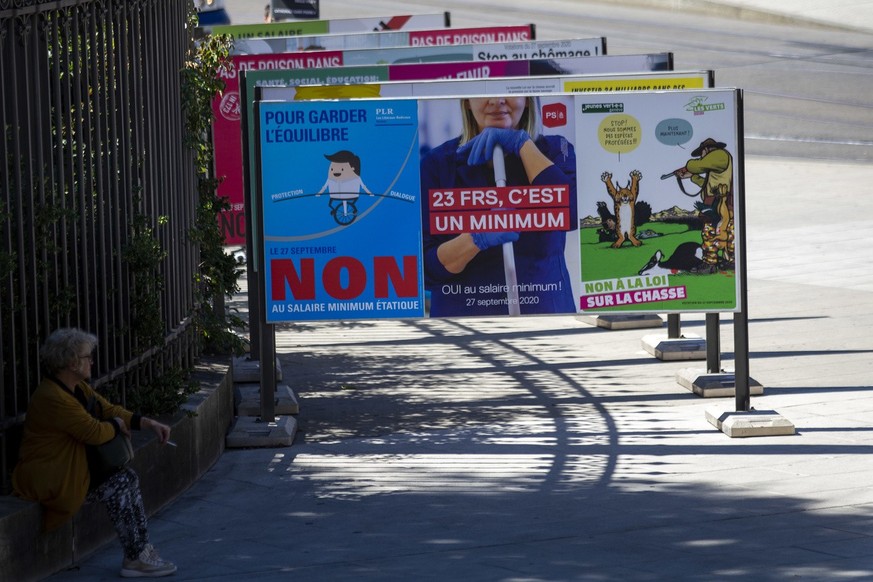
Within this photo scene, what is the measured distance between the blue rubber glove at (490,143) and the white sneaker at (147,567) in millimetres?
3692

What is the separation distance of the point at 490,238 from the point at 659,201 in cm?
110

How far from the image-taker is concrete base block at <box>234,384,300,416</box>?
9.78 m

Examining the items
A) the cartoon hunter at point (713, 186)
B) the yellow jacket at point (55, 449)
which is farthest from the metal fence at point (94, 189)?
the cartoon hunter at point (713, 186)

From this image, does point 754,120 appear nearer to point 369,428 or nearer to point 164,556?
point 369,428

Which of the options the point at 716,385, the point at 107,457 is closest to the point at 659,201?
the point at 716,385

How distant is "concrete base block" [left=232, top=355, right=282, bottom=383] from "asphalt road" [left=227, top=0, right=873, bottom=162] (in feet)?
47.3

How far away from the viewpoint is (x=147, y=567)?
20.7 feet

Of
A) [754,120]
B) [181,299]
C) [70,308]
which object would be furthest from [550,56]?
[754,120]

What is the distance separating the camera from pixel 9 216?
20.7 feet

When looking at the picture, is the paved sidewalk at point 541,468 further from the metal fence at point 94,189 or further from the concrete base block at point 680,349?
the metal fence at point 94,189

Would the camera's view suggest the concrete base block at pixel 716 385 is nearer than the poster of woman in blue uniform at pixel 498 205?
No

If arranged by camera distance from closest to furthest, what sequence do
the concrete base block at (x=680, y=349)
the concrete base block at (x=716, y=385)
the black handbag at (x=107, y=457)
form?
the black handbag at (x=107, y=457), the concrete base block at (x=716, y=385), the concrete base block at (x=680, y=349)

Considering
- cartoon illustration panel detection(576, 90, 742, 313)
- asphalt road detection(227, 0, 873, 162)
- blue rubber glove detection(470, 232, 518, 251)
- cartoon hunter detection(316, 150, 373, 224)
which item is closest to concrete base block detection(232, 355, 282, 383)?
cartoon hunter detection(316, 150, 373, 224)

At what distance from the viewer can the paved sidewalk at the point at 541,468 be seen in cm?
641
